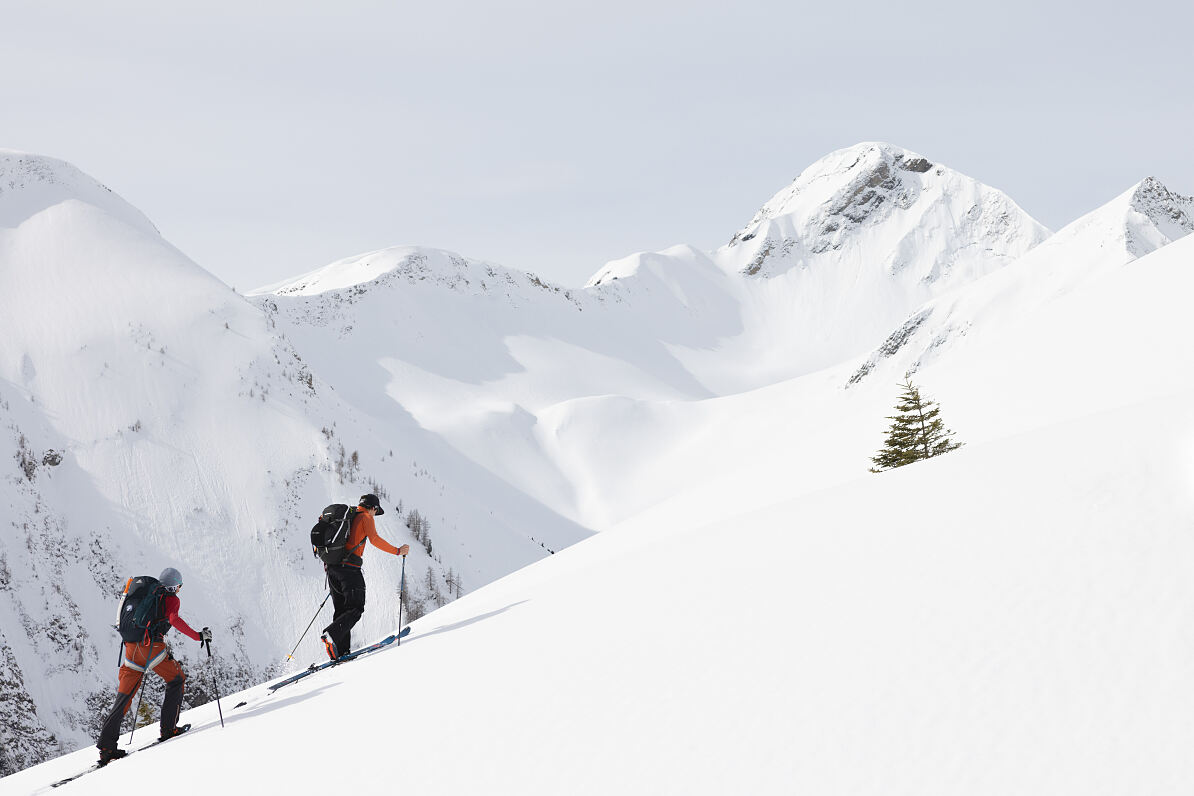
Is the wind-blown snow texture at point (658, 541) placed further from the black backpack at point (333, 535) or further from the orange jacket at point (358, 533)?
the black backpack at point (333, 535)

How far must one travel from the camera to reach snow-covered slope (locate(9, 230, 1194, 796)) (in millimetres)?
3562

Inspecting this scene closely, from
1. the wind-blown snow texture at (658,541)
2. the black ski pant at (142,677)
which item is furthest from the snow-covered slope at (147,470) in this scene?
the black ski pant at (142,677)

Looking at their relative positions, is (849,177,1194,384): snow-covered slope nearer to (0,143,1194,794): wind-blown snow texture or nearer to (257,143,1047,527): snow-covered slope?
(0,143,1194,794): wind-blown snow texture

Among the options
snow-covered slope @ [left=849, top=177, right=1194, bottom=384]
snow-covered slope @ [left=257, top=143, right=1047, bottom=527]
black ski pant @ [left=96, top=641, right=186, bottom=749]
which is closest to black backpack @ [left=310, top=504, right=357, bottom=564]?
black ski pant @ [left=96, top=641, right=186, bottom=749]

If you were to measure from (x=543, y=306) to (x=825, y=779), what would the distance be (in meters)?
85.2

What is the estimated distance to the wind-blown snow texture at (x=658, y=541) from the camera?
390cm

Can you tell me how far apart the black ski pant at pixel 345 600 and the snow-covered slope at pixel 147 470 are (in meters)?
11.2

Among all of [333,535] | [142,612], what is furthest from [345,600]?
[142,612]

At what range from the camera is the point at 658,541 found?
961cm

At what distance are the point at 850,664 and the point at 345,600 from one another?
7268mm

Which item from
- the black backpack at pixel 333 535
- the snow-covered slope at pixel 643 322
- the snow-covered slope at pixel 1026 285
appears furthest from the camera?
the snow-covered slope at pixel 643 322

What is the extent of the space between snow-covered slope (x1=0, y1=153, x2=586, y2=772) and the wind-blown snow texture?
0.14m

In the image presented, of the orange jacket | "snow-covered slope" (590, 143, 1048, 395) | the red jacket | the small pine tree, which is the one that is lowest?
the small pine tree

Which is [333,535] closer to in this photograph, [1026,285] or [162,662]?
[162,662]
